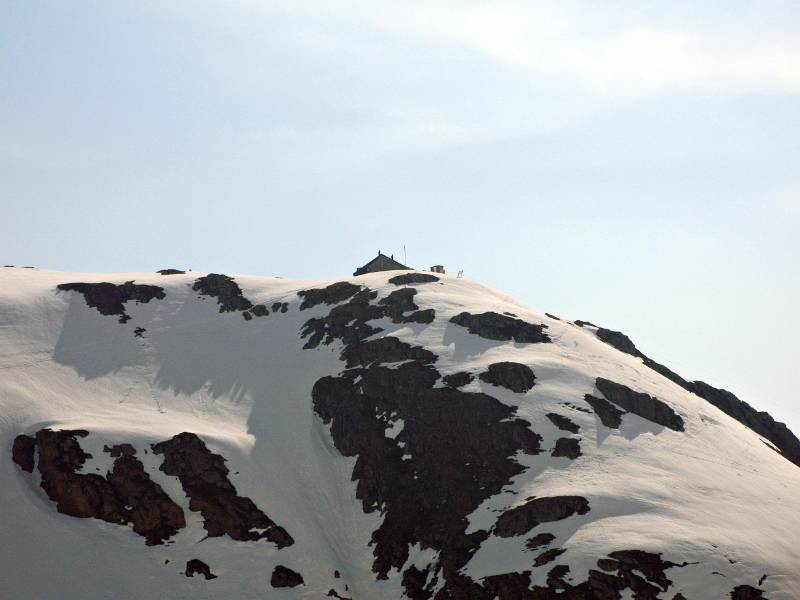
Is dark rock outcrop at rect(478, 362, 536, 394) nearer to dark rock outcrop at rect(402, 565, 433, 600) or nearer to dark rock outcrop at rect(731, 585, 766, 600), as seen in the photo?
dark rock outcrop at rect(402, 565, 433, 600)

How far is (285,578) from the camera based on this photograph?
68000 mm

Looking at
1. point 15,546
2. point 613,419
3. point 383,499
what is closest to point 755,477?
point 613,419

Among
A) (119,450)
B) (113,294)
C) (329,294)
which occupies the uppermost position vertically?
(329,294)

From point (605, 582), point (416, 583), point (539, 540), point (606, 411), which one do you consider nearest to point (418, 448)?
point (416, 583)

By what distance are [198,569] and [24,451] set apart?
20490mm

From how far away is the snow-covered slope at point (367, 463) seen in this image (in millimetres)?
64562

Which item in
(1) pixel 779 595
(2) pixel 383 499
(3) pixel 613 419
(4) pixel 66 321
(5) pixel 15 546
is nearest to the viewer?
(1) pixel 779 595

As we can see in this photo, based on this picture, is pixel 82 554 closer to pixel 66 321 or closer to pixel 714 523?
pixel 66 321

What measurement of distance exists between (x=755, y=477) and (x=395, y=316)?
146ft

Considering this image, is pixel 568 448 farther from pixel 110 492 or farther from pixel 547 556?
pixel 110 492

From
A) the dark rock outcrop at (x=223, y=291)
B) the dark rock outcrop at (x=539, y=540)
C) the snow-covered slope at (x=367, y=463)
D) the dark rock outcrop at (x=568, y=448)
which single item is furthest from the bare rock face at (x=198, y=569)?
the dark rock outcrop at (x=223, y=291)

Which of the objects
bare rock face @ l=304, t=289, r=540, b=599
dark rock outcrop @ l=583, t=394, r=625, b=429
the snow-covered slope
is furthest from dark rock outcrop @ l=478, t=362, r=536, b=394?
dark rock outcrop @ l=583, t=394, r=625, b=429

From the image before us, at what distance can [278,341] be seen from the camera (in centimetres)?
10506

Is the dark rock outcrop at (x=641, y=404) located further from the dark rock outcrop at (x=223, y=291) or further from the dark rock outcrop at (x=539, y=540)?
the dark rock outcrop at (x=223, y=291)
